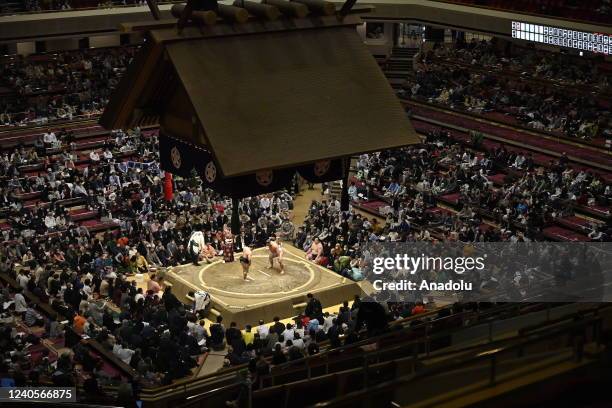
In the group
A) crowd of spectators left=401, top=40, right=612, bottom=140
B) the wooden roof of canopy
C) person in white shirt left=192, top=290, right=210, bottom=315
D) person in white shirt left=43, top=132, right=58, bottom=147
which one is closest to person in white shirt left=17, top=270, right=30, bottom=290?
person in white shirt left=192, top=290, right=210, bottom=315

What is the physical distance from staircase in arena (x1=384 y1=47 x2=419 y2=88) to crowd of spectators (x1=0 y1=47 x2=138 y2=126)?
670cm

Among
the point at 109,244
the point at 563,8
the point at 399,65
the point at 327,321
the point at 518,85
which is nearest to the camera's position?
the point at 327,321

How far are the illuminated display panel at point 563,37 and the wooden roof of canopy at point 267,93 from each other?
10749 millimetres

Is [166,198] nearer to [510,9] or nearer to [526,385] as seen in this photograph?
[510,9]

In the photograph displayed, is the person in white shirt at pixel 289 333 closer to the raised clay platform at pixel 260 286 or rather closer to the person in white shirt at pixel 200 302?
the raised clay platform at pixel 260 286

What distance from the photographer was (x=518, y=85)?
75.8 feet

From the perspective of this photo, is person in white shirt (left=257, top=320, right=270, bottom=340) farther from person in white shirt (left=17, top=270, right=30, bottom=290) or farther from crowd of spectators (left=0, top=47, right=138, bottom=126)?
crowd of spectators (left=0, top=47, right=138, bottom=126)

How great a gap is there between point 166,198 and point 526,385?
43.4ft

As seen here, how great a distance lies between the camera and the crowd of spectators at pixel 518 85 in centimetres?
2094

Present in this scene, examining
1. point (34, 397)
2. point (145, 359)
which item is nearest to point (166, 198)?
point (145, 359)

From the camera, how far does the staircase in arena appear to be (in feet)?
85.4

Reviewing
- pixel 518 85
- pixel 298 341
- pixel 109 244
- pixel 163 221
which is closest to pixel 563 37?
pixel 518 85

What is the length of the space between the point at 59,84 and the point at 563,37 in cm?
1142

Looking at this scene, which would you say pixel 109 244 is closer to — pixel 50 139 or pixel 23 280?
pixel 23 280
